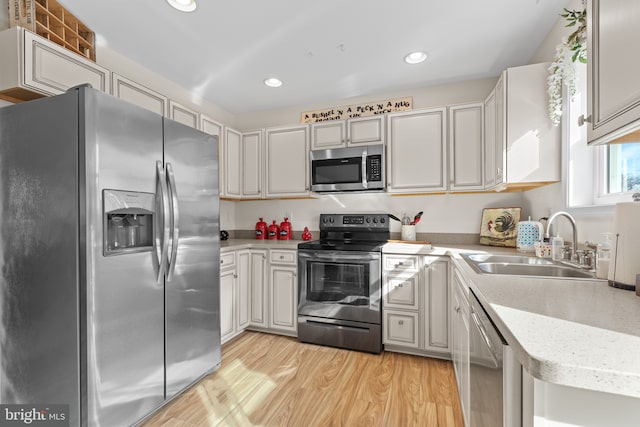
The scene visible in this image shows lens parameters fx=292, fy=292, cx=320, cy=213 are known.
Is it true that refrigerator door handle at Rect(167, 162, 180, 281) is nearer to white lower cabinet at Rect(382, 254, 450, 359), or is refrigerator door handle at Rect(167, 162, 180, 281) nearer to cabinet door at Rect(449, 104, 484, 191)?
white lower cabinet at Rect(382, 254, 450, 359)

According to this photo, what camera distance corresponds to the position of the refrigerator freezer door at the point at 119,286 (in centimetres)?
136

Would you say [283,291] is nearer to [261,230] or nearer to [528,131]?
[261,230]

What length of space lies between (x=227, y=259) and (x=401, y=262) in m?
1.51

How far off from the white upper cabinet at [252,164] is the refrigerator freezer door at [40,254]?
6.21ft

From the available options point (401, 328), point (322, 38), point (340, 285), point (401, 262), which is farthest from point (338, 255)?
point (322, 38)

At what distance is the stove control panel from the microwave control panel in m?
0.43

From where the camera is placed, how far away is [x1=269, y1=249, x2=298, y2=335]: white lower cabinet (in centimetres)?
276

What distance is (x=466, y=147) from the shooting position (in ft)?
8.30

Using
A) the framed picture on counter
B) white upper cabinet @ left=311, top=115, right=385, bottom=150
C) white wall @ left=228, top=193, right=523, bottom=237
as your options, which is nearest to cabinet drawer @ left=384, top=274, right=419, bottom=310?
white wall @ left=228, top=193, right=523, bottom=237

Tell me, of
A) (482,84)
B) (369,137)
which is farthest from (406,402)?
(482,84)

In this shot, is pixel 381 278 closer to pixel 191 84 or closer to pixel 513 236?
pixel 513 236

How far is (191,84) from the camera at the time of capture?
2.82 m

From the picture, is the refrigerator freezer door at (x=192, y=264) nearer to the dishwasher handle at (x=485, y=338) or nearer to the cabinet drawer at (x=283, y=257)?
the cabinet drawer at (x=283, y=257)

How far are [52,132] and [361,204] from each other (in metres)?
2.43
